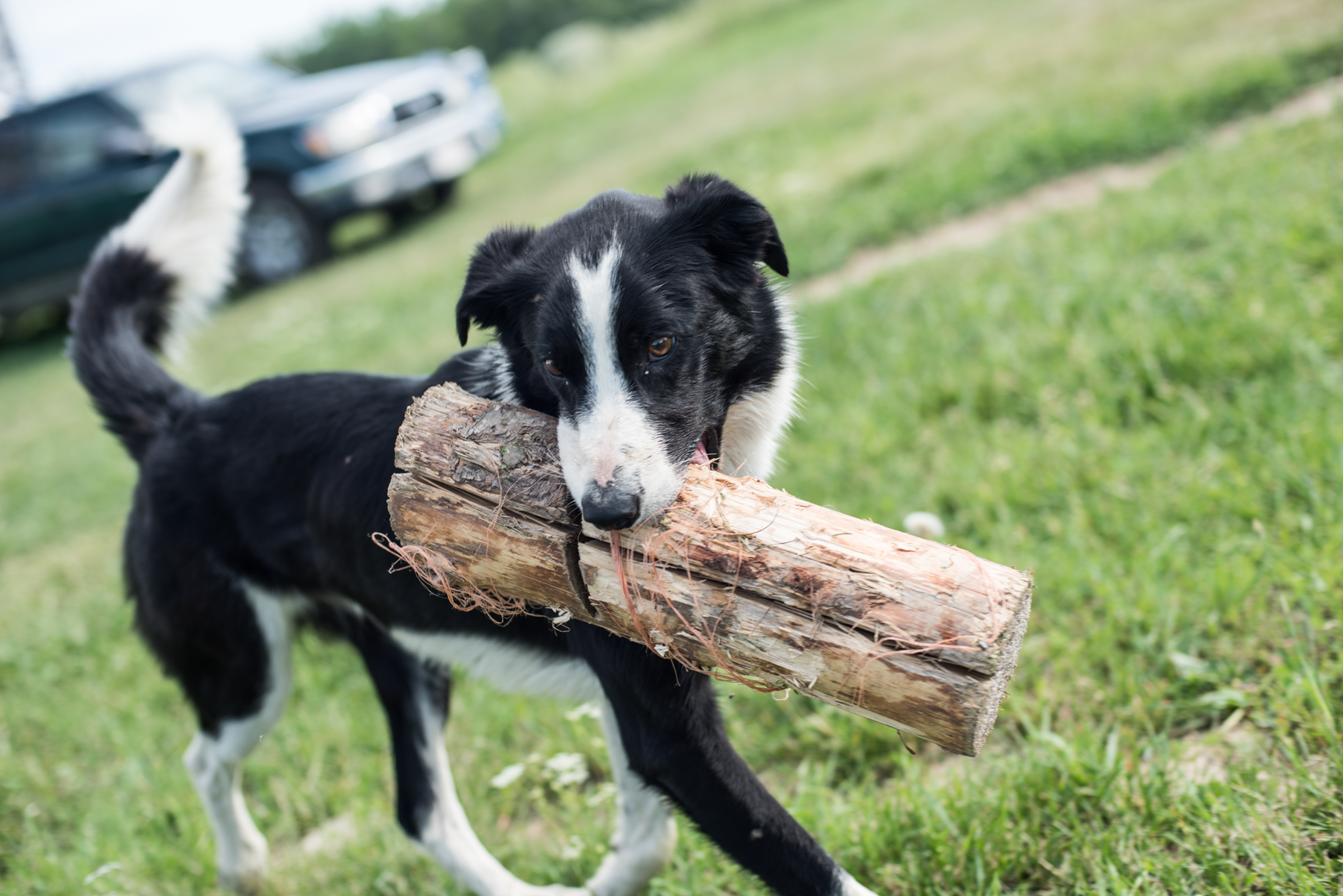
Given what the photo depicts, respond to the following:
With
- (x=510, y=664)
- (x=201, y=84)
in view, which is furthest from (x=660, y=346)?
(x=201, y=84)

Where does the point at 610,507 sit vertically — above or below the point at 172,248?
below

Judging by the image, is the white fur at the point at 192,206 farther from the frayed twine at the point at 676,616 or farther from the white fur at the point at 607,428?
the frayed twine at the point at 676,616

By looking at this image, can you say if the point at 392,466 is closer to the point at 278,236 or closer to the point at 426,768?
the point at 426,768

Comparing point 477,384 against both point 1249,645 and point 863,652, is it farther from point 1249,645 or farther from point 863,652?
point 1249,645

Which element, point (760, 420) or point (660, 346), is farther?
point (760, 420)

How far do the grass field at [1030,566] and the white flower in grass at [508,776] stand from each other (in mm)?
53

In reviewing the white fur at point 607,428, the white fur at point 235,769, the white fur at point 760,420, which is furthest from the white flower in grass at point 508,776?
the white fur at point 607,428

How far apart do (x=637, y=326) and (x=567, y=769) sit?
5.18 ft

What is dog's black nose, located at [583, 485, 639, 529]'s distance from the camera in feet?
6.15

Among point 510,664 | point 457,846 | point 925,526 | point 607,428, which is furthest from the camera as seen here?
point 925,526

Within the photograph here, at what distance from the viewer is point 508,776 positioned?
9.64ft

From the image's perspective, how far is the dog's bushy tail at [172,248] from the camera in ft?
10.9

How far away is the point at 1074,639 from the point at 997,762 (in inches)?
21.4

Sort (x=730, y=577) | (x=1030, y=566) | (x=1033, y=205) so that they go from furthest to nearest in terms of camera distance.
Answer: (x=1033, y=205), (x=1030, y=566), (x=730, y=577)
